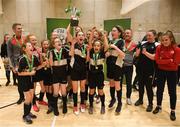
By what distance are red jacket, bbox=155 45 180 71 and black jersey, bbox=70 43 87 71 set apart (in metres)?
1.31

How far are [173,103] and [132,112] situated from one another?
2.62 feet

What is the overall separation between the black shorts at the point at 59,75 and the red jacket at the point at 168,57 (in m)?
1.68

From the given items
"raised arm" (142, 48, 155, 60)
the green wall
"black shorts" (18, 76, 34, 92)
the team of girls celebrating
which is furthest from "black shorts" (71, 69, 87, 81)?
the green wall

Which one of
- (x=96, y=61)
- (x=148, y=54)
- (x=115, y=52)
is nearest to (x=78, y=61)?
(x=96, y=61)

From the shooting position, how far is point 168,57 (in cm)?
381

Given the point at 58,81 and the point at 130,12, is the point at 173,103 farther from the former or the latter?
the point at 130,12

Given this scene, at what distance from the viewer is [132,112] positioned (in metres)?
4.38

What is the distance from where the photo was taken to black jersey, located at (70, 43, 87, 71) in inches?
160

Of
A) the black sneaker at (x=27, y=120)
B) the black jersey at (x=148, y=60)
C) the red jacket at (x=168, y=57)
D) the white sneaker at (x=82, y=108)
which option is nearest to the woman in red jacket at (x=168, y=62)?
the red jacket at (x=168, y=57)

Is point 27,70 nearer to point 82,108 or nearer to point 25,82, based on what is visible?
point 25,82

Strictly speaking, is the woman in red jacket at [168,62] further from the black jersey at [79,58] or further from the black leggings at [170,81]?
the black jersey at [79,58]

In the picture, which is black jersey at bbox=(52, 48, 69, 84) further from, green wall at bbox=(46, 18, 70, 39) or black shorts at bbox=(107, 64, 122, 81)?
green wall at bbox=(46, 18, 70, 39)

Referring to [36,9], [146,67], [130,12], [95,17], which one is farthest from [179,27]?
[146,67]

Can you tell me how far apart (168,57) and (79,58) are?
1.53 meters
